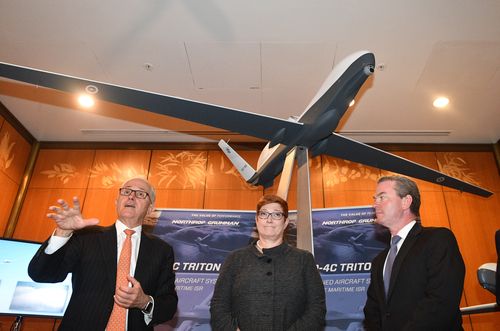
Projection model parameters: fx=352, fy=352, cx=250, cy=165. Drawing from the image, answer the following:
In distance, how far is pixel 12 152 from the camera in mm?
4926

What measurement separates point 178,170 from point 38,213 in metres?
2.02

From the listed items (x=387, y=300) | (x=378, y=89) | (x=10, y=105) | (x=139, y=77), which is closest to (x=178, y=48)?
(x=139, y=77)

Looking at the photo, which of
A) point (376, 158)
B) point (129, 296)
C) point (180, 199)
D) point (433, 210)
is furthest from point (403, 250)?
point (180, 199)

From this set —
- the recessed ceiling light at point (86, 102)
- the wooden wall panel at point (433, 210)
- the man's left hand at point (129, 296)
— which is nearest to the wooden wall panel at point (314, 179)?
the wooden wall panel at point (433, 210)

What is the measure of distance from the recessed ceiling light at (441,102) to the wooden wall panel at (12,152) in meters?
5.60

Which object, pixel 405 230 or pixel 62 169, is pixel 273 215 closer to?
pixel 405 230

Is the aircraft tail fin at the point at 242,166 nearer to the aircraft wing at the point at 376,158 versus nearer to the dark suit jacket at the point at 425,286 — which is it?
the aircraft wing at the point at 376,158

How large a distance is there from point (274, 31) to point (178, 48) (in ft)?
3.29

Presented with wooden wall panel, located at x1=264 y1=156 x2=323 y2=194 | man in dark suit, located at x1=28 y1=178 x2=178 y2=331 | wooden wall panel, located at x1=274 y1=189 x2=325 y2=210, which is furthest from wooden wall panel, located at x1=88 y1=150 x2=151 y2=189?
man in dark suit, located at x1=28 y1=178 x2=178 y2=331

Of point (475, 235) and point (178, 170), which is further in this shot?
point (178, 170)

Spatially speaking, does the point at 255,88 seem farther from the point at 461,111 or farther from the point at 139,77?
the point at 461,111

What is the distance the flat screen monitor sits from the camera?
10.9 ft

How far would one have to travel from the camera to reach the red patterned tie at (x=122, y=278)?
5.18ft

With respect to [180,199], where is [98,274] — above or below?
below
